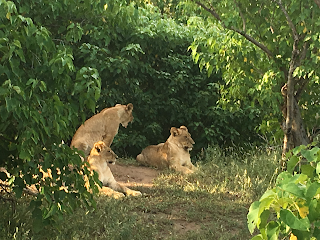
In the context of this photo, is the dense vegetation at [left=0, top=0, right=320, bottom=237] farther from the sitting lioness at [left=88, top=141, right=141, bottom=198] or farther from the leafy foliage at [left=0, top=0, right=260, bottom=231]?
the sitting lioness at [left=88, top=141, right=141, bottom=198]

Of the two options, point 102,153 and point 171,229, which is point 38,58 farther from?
point 102,153

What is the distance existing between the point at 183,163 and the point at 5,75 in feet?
15.9

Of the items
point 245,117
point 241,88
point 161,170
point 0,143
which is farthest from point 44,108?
→ point 245,117

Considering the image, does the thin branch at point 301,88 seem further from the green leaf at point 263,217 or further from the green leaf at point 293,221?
the green leaf at point 293,221

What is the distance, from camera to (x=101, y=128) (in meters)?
6.93

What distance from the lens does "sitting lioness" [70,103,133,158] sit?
6758mm

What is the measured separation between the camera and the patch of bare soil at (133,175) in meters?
6.27

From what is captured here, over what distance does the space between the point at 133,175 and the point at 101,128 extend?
961mm

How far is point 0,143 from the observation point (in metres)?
3.44

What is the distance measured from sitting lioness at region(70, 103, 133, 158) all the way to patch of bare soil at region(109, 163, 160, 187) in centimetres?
53

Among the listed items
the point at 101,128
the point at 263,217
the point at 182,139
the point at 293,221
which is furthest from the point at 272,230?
the point at 182,139

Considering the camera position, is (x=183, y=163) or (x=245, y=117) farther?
(x=245, y=117)

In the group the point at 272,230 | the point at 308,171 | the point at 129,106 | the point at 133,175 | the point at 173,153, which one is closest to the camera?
the point at 272,230

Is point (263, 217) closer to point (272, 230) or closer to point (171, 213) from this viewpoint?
point (272, 230)
